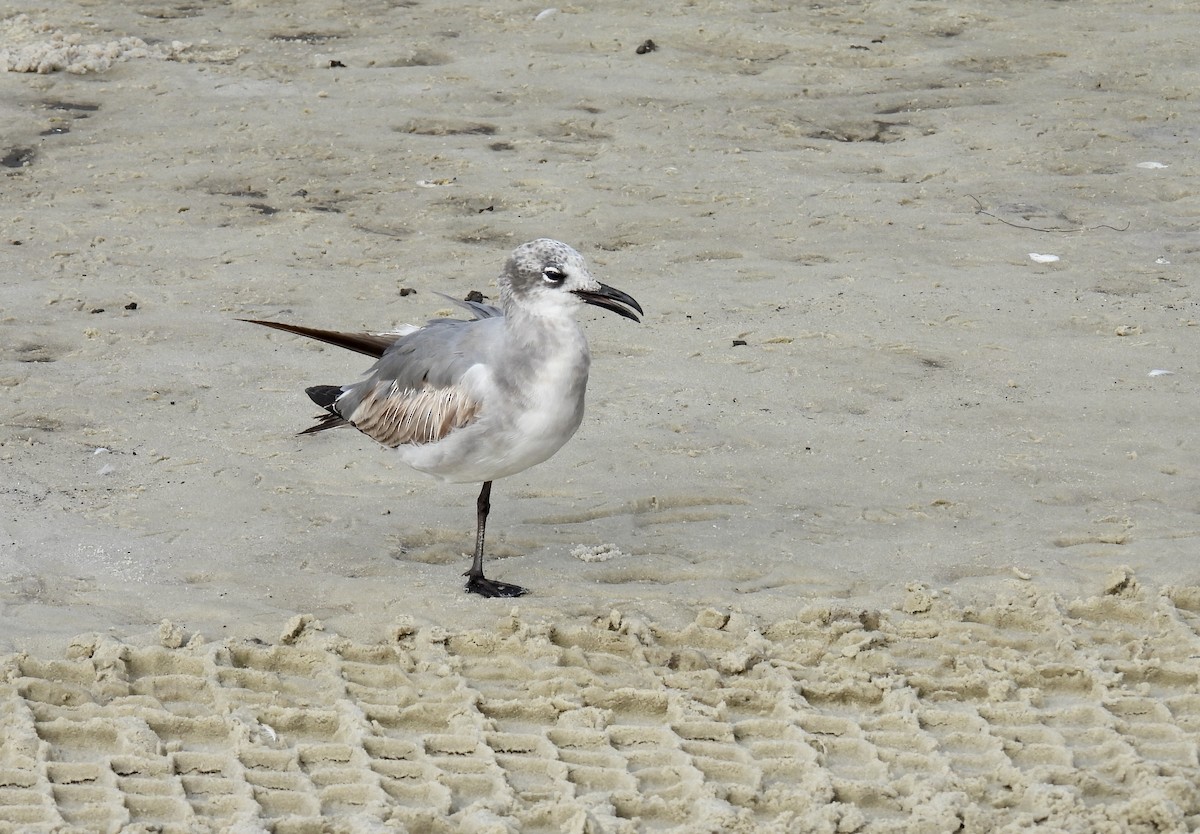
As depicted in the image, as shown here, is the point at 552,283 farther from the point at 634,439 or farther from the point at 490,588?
the point at 634,439

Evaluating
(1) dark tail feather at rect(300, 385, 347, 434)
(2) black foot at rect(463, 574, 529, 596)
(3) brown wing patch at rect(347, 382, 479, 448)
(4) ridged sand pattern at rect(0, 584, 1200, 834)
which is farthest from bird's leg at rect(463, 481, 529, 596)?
(1) dark tail feather at rect(300, 385, 347, 434)

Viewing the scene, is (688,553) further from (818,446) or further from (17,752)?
(17,752)

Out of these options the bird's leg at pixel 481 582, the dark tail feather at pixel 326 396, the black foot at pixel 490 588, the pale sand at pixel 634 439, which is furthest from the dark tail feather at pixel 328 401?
the black foot at pixel 490 588

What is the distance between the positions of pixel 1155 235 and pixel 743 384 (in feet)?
8.61

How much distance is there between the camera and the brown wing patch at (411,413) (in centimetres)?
462

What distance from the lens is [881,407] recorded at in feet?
19.7

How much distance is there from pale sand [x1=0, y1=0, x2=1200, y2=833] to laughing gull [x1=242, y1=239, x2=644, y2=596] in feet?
1.40

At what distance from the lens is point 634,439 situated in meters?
5.80

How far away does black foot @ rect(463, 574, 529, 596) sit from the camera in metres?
4.71

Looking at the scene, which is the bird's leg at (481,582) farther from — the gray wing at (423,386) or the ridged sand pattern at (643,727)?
the gray wing at (423,386)

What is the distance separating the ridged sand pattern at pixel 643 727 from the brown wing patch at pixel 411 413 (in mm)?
616

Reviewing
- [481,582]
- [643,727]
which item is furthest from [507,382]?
[643,727]

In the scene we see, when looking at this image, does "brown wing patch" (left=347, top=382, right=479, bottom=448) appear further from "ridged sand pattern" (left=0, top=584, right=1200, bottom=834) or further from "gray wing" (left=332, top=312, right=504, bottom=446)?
"ridged sand pattern" (left=0, top=584, right=1200, bottom=834)

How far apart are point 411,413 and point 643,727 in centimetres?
128
